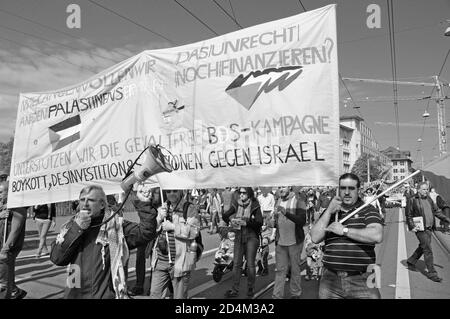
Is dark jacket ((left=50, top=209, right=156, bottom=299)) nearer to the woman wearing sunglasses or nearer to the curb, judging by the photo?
the woman wearing sunglasses

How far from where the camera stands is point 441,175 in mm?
3484

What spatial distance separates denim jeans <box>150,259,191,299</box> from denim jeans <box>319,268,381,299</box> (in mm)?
1693

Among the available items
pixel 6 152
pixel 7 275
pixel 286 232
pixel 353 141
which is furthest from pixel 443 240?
pixel 353 141

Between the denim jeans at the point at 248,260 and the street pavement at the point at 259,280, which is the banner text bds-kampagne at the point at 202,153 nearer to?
the street pavement at the point at 259,280

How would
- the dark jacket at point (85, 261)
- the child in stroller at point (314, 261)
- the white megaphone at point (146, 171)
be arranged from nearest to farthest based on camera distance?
1. the dark jacket at point (85, 261)
2. the white megaphone at point (146, 171)
3. the child in stroller at point (314, 261)

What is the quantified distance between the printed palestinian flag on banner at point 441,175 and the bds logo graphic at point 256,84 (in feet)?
5.10

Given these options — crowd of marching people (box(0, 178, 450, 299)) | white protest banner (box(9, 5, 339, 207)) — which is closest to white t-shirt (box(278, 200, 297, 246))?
crowd of marching people (box(0, 178, 450, 299))

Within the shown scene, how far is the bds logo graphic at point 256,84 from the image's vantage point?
3.49m

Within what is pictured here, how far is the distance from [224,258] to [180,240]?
2850 millimetres

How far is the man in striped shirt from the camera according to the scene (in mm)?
3129

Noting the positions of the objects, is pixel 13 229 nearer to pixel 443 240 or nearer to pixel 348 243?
pixel 348 243

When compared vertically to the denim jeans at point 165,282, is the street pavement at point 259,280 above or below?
below

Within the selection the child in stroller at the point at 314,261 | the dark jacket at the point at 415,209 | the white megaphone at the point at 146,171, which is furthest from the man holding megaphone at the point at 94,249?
the dark jacket at the point at 415,209
